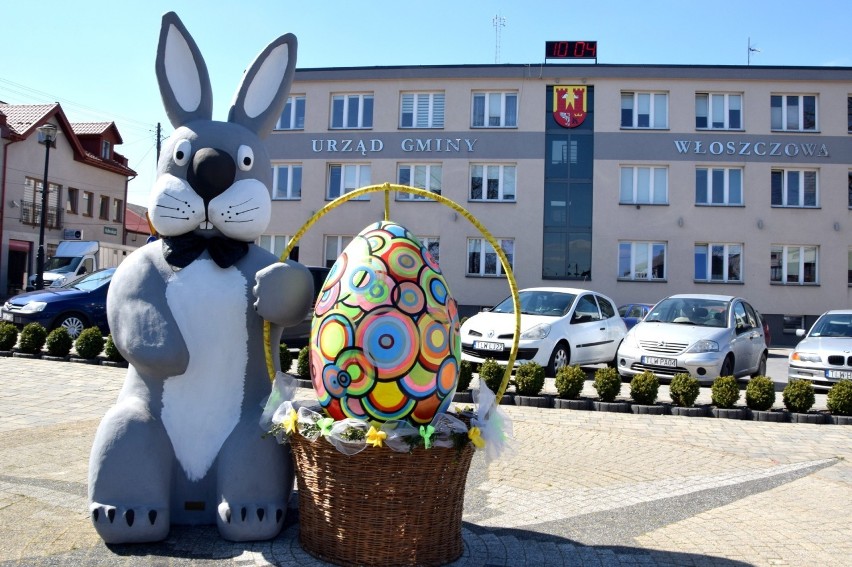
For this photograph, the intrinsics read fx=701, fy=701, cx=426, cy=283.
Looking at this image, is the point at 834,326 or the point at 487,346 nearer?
the point at 487,346

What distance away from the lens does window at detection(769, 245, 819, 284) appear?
27406mm

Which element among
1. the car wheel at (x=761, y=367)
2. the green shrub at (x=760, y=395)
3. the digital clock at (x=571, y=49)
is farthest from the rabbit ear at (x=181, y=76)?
the digital clock at (x=571, y=49)

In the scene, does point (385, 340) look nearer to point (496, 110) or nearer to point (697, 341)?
point (697, 341)

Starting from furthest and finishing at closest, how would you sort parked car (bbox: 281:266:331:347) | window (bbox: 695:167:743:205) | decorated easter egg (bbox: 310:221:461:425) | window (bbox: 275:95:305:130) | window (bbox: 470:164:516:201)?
window (bbox: 275:95:305:130) → window (bbox: 470:164:516:201) → window (bbox: 695:167:743:205) → parked car (bbox: 281:266:331:347) → decorated easter egg (bbox: 310:221:461:425)

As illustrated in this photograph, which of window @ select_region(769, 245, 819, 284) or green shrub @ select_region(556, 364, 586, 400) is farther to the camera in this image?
window @ select_region(769, 245, 819, 284)

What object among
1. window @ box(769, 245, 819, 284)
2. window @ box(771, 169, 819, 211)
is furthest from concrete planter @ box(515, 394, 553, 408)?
window @ box(771, 169, 819, 211)

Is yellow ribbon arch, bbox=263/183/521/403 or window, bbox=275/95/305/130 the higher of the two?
window, bbox=275/95/305/130

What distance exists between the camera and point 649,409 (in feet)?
31.6

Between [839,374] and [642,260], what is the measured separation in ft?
54.9

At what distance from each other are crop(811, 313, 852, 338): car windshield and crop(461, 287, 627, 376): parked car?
347 cm

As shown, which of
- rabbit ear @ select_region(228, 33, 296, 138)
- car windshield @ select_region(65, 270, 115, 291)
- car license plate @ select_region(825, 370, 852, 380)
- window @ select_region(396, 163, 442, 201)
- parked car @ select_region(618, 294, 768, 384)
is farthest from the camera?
window @ select_region(396, 163, 442, 201)

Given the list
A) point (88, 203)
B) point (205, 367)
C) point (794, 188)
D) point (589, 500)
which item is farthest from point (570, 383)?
point (88, 203)

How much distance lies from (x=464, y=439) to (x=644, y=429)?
548 cm

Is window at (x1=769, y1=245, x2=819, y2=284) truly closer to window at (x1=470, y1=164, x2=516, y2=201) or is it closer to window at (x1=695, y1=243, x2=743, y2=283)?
window at (x1=695, y1=243, x2=743, y2=283)
